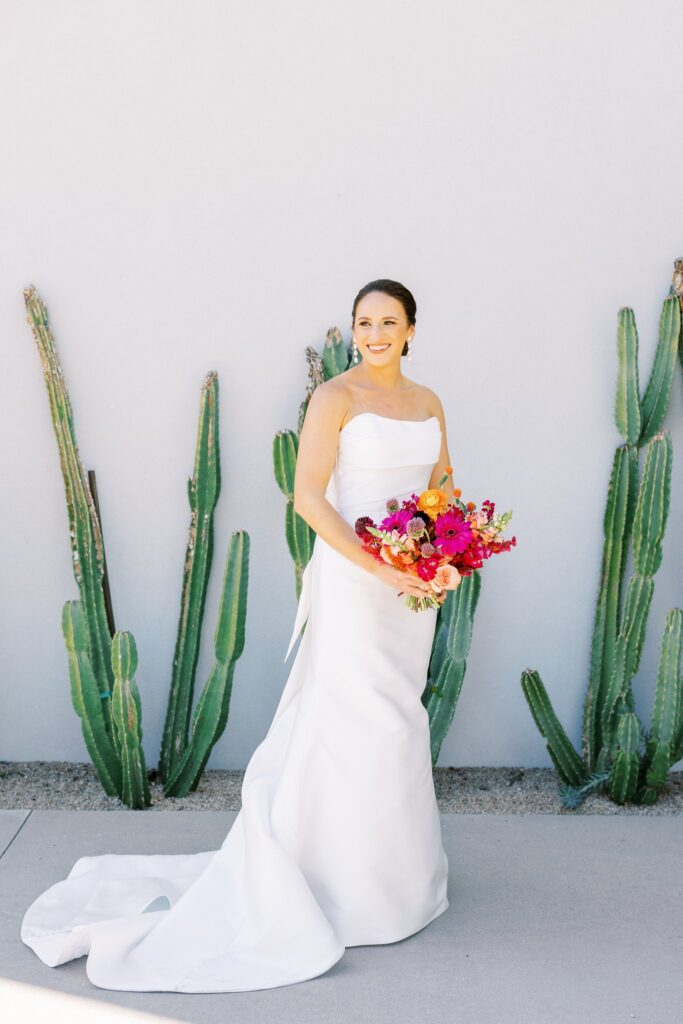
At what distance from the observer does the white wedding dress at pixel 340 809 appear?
3.01 meters

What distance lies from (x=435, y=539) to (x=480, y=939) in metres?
→ 1.21

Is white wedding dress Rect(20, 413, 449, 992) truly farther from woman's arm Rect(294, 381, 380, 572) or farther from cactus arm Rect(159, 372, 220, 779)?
cactus arm Rect(159, 372, 220, 779)

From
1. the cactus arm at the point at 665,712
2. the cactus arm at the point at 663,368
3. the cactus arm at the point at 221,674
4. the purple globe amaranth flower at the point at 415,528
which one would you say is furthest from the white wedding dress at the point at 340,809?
the cactus arm at the point at 663,368

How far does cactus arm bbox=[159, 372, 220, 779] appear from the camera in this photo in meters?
4.39

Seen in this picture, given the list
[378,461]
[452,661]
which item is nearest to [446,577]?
[378,461]

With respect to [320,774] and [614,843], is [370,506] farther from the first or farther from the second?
[614,843]

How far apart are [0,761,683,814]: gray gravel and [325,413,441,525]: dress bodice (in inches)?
65.6

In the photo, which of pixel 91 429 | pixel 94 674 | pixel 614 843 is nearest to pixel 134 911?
pixel 94 674

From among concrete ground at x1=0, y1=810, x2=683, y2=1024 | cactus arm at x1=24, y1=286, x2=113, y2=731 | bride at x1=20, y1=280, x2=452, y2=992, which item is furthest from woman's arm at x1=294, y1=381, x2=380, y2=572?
cactus arm at x1=24, y1=286, x2=113, y2=731

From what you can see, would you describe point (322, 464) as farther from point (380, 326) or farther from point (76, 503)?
point (76, 503)

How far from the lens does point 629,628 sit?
4355mm

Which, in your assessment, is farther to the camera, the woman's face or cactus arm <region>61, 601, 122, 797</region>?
cactus arm <region>61, 601, 122, 797</region>

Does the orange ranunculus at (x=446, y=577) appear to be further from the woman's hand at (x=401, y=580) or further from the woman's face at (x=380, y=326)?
the woman's face at (x=380, y=326)

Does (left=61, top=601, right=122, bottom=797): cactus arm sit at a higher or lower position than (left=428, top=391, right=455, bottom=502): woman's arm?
lower
